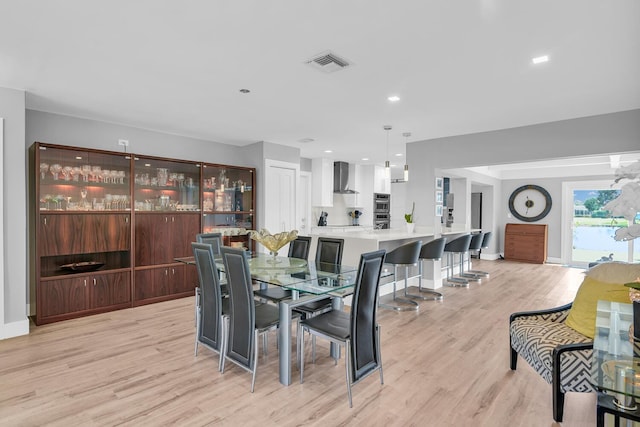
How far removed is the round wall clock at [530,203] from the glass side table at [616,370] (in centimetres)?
797

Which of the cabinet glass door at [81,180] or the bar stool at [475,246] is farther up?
the cabinet glass door at [81,180]

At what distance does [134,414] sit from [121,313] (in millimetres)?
2567

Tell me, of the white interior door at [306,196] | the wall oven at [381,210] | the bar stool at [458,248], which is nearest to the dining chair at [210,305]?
the bar stool at [458,248]

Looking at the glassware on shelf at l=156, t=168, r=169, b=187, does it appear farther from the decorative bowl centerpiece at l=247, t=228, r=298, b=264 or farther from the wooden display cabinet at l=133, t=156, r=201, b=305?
the decorative bowl centerpiece at l=247, t=228, r=298, b=264

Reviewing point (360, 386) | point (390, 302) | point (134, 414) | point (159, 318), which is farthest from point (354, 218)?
point (134, 414)

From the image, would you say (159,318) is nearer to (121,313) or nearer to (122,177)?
(121,313)

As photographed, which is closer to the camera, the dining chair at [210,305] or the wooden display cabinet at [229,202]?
the dining chair at [210,305]

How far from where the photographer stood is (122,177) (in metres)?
4.69

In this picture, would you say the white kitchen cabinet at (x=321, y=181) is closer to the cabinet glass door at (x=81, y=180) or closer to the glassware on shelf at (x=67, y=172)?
the cabinet glass door at (x=81, y=180)

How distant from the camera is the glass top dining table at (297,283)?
2553 mm

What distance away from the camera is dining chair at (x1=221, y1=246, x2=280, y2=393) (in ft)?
8.35

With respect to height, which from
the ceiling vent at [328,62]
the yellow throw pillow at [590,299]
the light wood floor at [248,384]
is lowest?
the light wood floor at [248,384]

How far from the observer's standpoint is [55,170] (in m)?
4.11

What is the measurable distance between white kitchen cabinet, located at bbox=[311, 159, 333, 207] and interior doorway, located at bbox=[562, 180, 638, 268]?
6014 mm
